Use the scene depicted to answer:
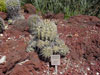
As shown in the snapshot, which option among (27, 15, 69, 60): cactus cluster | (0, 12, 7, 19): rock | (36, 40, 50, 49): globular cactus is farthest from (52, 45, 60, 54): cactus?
(0, 12, 7, 19): rock

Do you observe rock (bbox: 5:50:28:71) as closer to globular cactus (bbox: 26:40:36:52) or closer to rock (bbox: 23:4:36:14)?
globular cactus (bbox: 26:40:36:52)

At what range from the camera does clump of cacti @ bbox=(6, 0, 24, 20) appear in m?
5.09

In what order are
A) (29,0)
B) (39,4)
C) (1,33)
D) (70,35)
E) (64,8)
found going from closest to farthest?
1. (70,35)
2. (1,33)
3. (64,8)
4. (39,4)
5. (29,0)

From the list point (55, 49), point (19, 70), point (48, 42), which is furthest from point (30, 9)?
point (19, 70)

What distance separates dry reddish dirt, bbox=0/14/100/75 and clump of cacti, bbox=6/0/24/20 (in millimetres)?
660

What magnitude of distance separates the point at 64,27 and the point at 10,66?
1.89 metres

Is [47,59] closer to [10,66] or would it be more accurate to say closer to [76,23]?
[10,66]

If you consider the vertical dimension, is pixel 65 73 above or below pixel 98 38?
below

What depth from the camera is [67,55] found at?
144 inches

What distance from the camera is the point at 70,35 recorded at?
420 cm

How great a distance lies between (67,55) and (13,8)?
232cm

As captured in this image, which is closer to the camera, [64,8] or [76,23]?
[76,23]

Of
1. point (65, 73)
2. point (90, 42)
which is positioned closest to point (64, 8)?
point (90, 42)

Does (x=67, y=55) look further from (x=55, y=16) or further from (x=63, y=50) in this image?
(x=55, y=16)
